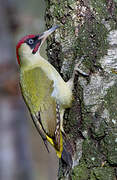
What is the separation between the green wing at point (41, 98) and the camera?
3.73 metres

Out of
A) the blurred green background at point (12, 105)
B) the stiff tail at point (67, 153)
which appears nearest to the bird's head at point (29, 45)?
the stiff tail at point (67, 153)

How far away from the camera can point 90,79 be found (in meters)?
3.42

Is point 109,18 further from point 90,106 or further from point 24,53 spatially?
point 24,53

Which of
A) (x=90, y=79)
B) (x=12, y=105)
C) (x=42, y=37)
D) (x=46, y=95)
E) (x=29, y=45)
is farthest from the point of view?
(x=12, y=105)

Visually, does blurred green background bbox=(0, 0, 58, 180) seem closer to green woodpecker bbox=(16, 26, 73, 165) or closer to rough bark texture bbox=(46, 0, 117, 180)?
green woodpecker bbox=(16, 26, 73, 165)

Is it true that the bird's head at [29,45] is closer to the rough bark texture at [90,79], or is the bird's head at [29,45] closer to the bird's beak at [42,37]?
the bird's beak at [42,37]

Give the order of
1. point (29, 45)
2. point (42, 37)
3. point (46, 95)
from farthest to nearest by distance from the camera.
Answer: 1. point (29, 45)
2. point (42, 37)
3. point (46, 95)

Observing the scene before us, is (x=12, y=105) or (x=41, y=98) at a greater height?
(x=41, y=98)

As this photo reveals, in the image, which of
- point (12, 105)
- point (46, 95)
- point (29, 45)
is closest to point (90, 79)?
point (46, 95)

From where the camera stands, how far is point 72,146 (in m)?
3.46

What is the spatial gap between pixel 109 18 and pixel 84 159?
51.9 inches

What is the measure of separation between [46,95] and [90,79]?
0.66 meters

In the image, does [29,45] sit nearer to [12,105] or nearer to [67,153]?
[67,153]

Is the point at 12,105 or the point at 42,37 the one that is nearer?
the point at 42,37
